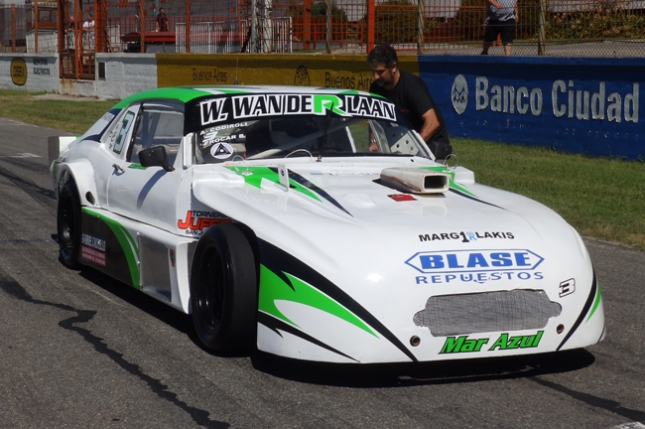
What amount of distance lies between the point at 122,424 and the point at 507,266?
6.06 feet

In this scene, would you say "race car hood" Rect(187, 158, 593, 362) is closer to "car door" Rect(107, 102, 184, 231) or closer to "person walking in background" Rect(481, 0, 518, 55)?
"car door" Rect(107, 102, 184, 231)

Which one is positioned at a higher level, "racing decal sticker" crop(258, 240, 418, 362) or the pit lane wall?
the pit lane wall

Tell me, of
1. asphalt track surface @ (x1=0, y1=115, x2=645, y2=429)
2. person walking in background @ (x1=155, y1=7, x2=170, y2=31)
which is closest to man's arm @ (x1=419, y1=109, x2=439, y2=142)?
asphalt track surface @ (x1=0, y1=115, x2=645, y2=429)

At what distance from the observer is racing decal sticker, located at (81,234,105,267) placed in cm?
Result: 641

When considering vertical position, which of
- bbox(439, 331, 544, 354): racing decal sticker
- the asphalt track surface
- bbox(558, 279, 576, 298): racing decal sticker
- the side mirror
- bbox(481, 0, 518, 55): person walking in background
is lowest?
the asphalt track surface

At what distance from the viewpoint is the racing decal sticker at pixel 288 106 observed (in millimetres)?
5906

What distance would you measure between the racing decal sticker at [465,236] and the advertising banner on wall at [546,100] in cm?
867

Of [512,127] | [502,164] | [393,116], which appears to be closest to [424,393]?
[393,116]

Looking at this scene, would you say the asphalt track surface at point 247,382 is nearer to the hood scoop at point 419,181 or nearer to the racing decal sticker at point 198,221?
the racing decal sticker at point 198,221

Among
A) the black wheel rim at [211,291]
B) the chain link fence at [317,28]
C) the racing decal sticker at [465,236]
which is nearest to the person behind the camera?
the racing decal sticker at [465,236]

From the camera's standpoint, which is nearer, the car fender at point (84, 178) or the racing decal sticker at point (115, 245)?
the racing decal sticker at point (115, 245)

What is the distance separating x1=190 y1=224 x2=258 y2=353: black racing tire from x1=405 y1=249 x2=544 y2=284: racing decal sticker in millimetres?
816

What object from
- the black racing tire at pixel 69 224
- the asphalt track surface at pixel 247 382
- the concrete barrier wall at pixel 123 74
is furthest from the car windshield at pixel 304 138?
the concrete barrier wall at pixel 123 74

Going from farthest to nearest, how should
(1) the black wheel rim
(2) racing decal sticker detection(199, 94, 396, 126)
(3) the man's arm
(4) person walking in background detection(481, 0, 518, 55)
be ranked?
(4) person walking in background detection(481, 0, 518, 55) → (3) the man's arm → (2) racing decal sticker detection(199, 94, 396, 126) → (1) the black wheel rim
